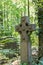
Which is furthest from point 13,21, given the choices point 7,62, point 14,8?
point 7,62

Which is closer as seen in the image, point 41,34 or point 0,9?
point 41,34

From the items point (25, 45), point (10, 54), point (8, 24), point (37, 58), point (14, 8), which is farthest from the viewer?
point (8, 24)

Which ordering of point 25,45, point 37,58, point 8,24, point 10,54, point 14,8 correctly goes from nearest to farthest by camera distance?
1. point 25,45
2. point 37,58
3. point 10,54
4. point 14,8
5. point 8,24

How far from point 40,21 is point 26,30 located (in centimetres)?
109

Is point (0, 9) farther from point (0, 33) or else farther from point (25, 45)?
point (25, 45)

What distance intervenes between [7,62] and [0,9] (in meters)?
5.28

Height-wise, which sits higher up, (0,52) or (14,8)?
(14,8)

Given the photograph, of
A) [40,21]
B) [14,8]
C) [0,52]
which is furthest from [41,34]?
[14,8]

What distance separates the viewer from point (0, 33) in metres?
9.40

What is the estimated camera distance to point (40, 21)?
5875 millimetres

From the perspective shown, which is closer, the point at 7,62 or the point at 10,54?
the point at 7,62

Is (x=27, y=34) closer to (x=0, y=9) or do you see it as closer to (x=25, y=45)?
(x=25, y=45)

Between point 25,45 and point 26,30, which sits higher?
point 26,30

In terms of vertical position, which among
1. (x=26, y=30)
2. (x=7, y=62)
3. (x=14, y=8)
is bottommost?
(x=7, y=62)
